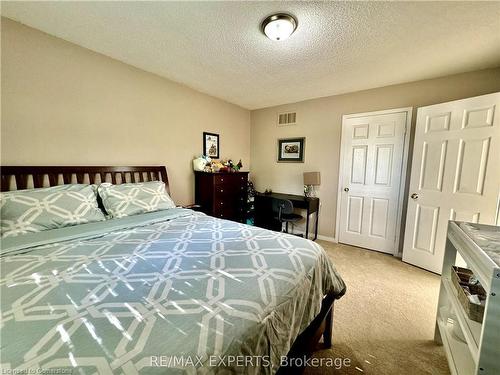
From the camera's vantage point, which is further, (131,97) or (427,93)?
(427,93)

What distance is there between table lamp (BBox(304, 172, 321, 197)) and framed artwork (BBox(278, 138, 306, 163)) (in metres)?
0.36

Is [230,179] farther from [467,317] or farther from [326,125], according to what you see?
[467,317]

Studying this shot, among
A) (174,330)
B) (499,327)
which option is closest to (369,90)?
(499,327)

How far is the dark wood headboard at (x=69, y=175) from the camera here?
1.74 meters

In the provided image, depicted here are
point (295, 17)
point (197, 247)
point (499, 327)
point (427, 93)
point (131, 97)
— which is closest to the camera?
point (499, 327)

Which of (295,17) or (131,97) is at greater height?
(295,17)

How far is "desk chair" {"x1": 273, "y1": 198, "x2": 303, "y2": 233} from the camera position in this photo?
317 cm

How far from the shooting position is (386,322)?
174cm

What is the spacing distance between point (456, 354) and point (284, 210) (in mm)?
2209

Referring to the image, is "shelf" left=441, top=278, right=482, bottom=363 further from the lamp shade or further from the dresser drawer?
the dresser drawer

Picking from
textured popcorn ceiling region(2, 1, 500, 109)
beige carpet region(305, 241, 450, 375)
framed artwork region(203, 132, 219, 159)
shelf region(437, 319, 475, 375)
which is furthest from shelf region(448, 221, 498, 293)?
framed artwork region(203, 132, 219, 159)

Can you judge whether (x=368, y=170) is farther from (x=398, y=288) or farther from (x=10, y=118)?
(x=10, y=118)

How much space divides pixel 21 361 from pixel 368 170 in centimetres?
359

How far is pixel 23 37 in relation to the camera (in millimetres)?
1747
